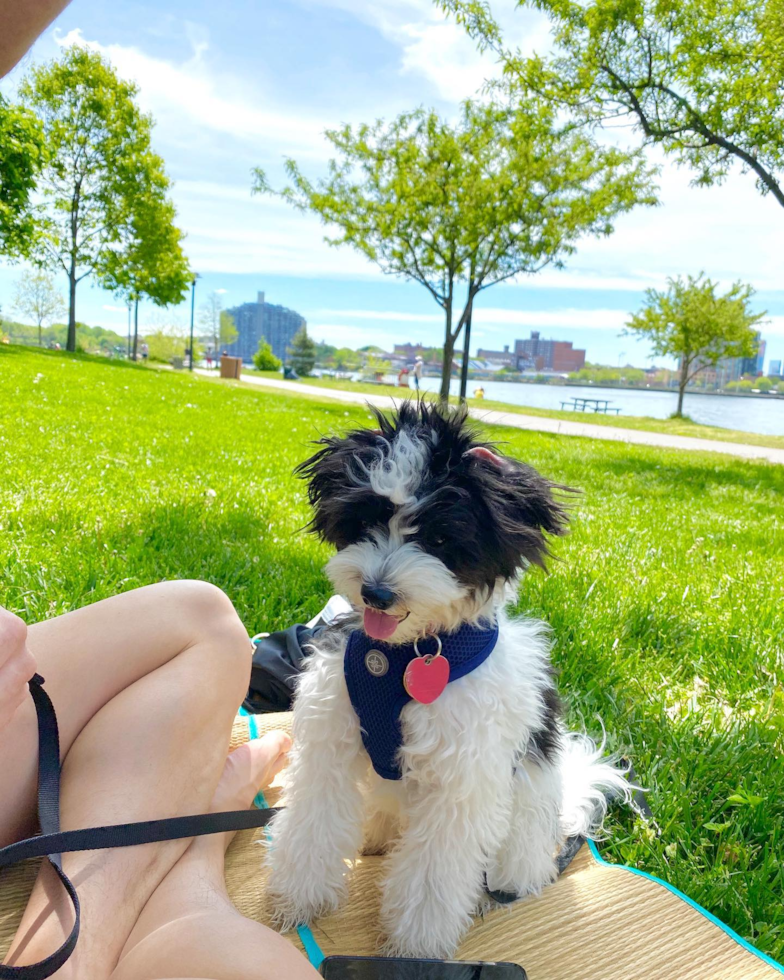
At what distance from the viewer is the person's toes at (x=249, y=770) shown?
7.36 feet

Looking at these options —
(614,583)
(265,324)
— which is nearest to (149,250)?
(614,583)

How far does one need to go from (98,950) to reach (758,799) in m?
2.12

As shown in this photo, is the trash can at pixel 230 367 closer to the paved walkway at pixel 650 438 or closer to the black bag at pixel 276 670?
the paved walkway at pixel 650 438

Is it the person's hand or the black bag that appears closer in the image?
the person's hand

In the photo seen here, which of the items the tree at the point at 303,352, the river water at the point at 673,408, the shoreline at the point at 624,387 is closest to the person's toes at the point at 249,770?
the river water at the point at 673,408

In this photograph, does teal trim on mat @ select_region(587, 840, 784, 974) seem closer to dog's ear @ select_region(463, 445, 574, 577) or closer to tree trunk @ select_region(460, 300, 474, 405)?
dog's ear @ select_region(463, 445, 574, 577)

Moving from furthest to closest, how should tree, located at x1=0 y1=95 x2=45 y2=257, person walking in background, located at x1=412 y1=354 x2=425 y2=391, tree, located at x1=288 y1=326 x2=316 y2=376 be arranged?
tree, located at x1=288 y1=326 x2=316 y2=376
tree, located at x1=0 y1=95 x2=45 y2=257
person walking in background, located at x1=412 y1=354 x2=425 y2=391

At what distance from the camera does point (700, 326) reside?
33.3m

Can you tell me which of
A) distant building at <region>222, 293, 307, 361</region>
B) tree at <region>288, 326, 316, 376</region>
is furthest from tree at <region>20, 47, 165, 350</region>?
distant building at <region>222, 293, 307, 361</region>

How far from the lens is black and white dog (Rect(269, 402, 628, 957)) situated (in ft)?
5.84

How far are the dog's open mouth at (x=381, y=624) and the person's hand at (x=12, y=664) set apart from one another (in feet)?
2.59

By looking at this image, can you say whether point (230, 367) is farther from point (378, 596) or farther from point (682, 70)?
point (378, 596)

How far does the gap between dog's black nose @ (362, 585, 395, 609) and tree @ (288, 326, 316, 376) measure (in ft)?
227

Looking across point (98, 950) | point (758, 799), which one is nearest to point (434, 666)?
point (98, 950)
